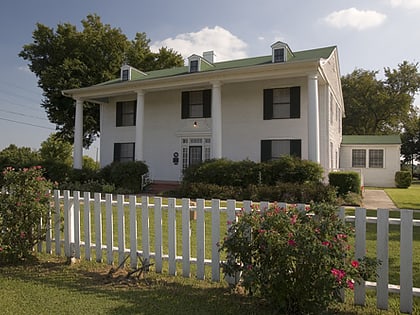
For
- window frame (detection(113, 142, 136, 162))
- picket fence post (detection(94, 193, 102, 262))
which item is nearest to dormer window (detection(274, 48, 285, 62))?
window frame (detection(113, 142, 136, 162))

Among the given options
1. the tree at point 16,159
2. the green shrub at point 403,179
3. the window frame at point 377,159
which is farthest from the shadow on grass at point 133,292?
the window frame at point 377,159

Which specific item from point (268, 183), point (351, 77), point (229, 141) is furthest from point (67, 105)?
point (351, 77)

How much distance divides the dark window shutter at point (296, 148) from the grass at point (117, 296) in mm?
12321

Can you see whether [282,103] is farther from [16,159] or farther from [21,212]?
[16,159]

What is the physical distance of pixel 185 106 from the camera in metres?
18.9

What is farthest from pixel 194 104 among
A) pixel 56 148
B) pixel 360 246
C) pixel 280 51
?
pixel 56 148

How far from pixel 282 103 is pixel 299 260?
1431 cm

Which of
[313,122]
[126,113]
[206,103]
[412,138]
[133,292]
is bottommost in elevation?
[133,292]

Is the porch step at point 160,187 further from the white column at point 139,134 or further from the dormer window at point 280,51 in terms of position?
the dormer window at point 280,51

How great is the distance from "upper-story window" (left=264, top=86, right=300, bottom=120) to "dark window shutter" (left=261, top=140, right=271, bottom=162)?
1.28 m

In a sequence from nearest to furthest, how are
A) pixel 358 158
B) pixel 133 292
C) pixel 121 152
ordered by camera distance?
pixel 133 292 < pixel 121 152 < pixel 358 158

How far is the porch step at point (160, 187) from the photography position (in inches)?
664

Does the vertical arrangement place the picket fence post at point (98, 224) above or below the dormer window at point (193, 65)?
below

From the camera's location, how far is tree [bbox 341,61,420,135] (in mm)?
36375
